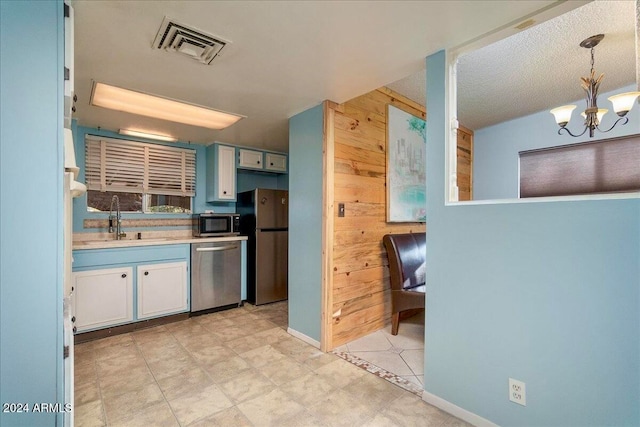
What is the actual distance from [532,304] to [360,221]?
1582mm

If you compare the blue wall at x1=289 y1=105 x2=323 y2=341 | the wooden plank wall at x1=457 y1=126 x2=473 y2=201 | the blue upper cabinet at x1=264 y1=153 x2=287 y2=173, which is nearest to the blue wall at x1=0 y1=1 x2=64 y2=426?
the blue wall at x1=289 y1=105 x2=323 y2=341

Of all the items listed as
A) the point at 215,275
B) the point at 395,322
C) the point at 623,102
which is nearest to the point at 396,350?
the point at 395,322

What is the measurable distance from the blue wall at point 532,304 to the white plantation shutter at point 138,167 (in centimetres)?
335

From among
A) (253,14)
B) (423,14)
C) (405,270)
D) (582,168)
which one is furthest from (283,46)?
(582,168)

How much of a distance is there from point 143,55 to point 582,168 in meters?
4.38

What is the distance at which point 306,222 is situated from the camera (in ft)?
8.89

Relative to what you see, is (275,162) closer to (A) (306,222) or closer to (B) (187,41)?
(A) (306,222)

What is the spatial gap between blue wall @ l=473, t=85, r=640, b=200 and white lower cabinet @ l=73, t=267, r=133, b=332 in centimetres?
470

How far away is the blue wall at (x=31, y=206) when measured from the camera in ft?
3.33

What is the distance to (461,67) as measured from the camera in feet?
7.75

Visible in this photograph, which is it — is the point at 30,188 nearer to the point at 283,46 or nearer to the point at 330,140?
the point at 283,46

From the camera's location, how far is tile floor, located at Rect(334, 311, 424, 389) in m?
2.17

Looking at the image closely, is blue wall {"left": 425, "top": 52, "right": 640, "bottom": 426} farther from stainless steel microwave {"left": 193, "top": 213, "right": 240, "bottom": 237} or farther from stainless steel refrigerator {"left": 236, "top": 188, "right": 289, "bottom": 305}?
stainless steel microwave {"left": 193, "top": 213, "right": 240, "bottom": 237}

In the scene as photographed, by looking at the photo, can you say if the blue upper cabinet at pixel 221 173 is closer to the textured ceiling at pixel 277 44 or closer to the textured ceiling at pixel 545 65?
the textured ceiling at pixel 277 44
